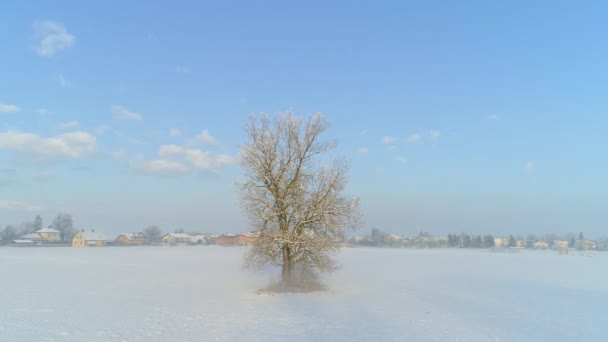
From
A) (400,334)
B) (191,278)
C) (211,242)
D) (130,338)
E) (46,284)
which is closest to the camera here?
(130,338)

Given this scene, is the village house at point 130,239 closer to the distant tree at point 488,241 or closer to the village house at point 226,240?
the village house at point 226,240

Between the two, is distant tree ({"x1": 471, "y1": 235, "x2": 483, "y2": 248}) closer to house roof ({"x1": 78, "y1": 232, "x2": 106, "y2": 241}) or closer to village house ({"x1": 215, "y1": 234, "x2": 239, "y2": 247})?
village house ({"x1": 215, "y1": 234, "x2": 239, "y2": 247})

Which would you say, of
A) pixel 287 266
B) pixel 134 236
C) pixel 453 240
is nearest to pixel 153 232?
pixel 134 236

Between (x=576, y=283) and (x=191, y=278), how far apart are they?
31375mm

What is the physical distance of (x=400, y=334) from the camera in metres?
15.0

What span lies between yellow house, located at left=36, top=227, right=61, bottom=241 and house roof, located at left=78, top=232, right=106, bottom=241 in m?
11.1

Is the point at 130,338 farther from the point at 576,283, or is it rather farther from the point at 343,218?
the point at 576,283

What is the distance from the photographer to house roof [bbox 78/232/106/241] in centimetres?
14286

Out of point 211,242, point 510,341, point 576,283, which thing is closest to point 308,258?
point 510,341

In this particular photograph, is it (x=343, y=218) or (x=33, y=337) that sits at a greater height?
(x=343, y=218)

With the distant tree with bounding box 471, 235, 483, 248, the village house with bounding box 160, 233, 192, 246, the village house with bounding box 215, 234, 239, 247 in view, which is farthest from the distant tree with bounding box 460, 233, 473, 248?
the village house with bounding box 160, 233, 192, 246

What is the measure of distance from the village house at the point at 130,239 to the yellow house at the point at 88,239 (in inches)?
346

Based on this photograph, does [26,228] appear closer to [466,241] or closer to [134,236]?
[134,236]

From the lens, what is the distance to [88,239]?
144 metres
